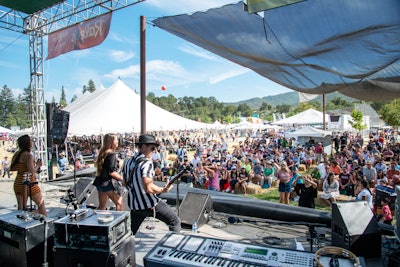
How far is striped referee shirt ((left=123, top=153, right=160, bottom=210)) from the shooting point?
3229mm

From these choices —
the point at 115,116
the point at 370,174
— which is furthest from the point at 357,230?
the point at 115,116

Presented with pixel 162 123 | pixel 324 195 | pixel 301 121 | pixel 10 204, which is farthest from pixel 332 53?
pixel 301 121

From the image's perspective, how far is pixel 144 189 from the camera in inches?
126

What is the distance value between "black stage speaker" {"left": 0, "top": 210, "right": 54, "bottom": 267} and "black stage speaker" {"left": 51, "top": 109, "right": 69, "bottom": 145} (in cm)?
633

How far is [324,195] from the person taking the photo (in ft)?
26.3

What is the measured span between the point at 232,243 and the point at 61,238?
1.61 meters

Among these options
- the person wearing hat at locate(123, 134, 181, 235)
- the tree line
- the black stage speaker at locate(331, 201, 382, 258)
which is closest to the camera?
the person wearing hat at locate(123, 134, 181, 235)

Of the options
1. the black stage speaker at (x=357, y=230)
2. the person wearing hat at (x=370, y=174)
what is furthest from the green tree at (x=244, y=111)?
the black stage speaker at (x=357, y=230)

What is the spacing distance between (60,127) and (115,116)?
7.43 m

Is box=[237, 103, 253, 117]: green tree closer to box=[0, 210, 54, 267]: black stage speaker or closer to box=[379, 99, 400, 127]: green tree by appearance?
box=[379, 99, 400, 127]: green tree

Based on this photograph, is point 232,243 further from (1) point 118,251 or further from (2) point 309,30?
(2) point 309,30

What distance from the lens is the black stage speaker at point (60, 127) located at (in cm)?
890

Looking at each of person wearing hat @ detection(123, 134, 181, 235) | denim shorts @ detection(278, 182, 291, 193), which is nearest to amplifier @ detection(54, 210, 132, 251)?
person wearing hat @ detection(123, 134, 181, 235)

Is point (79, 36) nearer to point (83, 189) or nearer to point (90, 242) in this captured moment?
point (83, 189)
